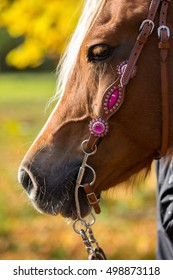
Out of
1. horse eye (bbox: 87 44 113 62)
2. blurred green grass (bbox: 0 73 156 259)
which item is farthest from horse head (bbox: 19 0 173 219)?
blurred green grass (bbox: 0 73 156 259)

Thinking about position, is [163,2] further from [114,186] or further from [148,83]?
[114,186]

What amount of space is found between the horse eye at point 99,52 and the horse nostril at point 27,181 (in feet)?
2.00

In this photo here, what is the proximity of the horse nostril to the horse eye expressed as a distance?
2.00 ft

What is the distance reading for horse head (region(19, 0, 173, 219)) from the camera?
271 cm

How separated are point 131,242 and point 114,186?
495 centimetres

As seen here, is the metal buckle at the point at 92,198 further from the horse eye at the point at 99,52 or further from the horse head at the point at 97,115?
the horse eye at the point at 99,52

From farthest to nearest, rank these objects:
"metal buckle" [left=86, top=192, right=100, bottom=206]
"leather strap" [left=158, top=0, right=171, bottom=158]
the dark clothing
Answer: the dark clothing
"metal buckle" [left=86, top=192, right=100, bottom=206]
"leather strap" [left=158, top=0, right=171, bottom=158]

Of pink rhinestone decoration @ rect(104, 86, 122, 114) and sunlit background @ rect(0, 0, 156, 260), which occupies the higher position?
sunlit background @ rect(0, 0, 156, 260)

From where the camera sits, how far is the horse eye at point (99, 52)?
2711 millimetres

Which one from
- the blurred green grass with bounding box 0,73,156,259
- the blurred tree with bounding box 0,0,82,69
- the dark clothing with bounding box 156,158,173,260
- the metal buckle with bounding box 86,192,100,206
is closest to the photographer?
the metal buckle with bounding box 86,192,100,206

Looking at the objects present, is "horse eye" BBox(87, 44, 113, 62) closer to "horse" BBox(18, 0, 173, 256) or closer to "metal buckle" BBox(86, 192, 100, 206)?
"horse" BBox(18, 0, 173, 256)

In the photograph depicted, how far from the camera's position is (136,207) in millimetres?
9023

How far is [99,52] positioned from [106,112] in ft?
0.89
